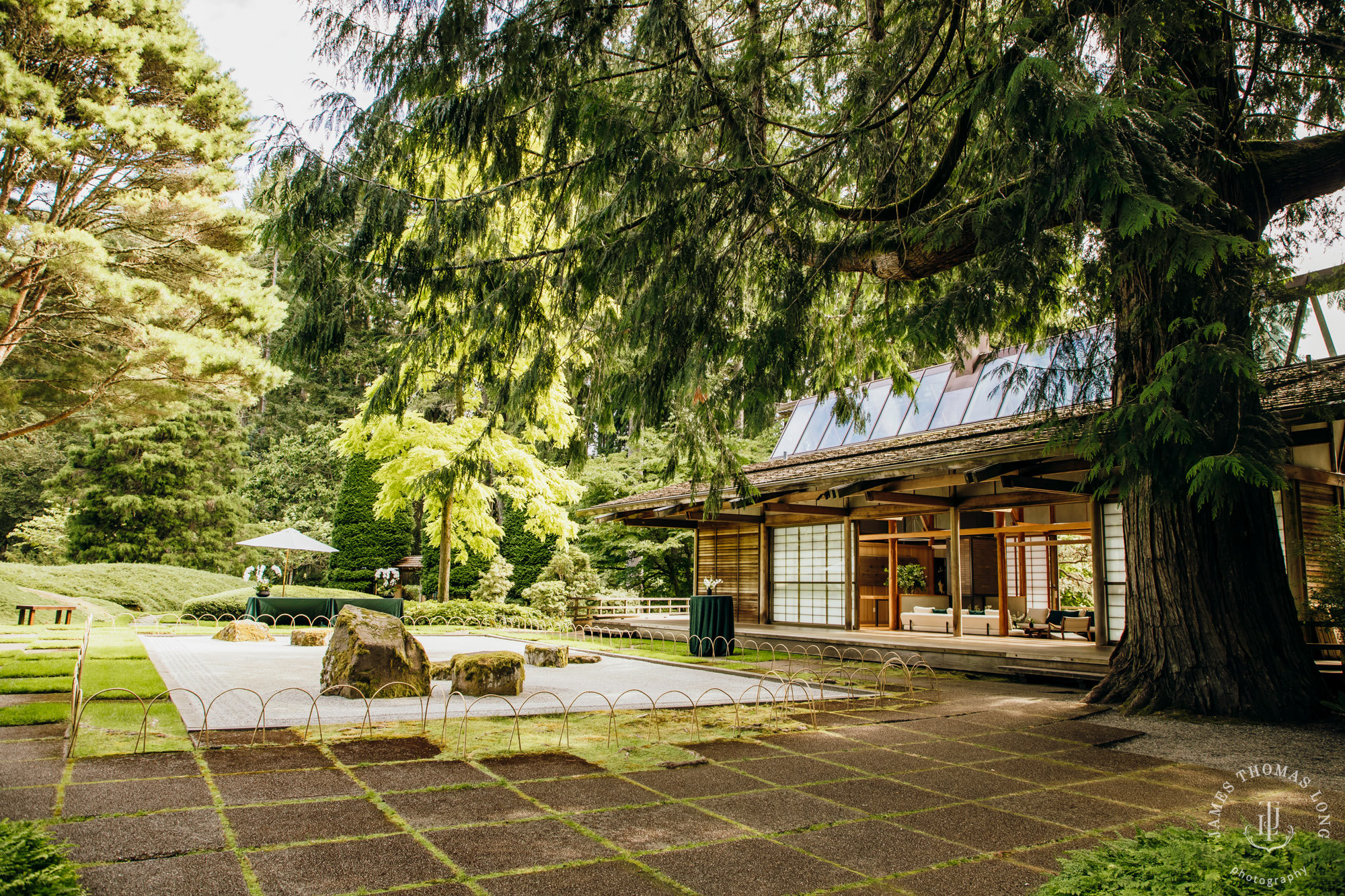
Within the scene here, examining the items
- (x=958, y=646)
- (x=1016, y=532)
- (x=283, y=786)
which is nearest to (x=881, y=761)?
(x=283, y=786)

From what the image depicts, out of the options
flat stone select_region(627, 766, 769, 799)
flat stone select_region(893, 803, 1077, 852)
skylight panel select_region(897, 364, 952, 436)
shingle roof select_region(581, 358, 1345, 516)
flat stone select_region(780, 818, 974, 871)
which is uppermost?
skylight panel select_region(897, 364, 952, 436)

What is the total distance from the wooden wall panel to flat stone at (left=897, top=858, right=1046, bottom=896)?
13929 millimetres

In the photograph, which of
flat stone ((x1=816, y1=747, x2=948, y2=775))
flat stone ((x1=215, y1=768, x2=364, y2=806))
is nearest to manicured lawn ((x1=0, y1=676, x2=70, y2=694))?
flat stone ((x1=215, y1=768, x2=364, y2=806))

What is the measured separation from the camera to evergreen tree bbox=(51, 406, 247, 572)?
74.5 feet

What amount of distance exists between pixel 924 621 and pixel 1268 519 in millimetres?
→ 8139

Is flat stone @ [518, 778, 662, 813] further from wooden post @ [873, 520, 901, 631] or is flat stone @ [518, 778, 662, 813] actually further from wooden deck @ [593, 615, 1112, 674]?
wooden post @ [873, 520, 901, 631]

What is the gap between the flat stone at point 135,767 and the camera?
394 centimetres

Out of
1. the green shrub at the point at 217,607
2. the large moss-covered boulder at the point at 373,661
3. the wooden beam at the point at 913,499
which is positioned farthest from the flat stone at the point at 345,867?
the green shrub at the point at 217,607

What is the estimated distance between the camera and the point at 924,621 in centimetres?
1456

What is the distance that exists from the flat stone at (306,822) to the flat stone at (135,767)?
2.96ft

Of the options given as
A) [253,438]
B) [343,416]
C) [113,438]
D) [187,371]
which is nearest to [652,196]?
[187,371]

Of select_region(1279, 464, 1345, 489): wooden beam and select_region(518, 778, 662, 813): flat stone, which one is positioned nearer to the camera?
select_region(518, 778, 662, 813): flat stone

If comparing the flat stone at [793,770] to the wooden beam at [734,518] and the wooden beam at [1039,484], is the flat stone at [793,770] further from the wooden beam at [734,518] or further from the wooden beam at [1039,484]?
the wooden beam at [734,518]

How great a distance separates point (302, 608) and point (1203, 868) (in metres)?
17.0
